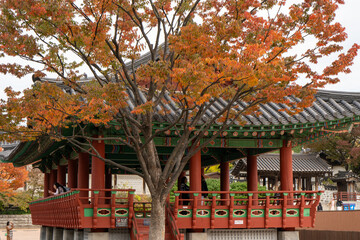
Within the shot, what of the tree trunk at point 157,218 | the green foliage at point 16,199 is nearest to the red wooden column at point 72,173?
the tree trunk at point 157,218

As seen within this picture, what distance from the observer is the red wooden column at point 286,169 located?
20.0 metres

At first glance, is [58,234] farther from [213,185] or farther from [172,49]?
[213,185]

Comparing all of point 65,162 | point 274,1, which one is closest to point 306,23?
point 274,1

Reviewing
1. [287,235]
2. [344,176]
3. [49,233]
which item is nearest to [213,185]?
[344,176]

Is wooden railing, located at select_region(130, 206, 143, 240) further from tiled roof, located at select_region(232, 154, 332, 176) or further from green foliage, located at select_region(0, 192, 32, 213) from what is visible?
green foliage, located at select_region(0, 192, 32, 213)

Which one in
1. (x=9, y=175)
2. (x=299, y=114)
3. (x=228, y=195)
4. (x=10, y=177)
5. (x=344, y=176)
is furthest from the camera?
(x=344, y=176)

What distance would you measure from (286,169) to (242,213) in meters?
2.82

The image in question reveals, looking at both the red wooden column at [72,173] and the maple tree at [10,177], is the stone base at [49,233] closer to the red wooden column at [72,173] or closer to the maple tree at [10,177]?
the red wooden column at [72,173]

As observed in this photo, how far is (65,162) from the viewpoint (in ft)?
90.5

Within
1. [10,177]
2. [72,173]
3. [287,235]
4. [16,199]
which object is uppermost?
[10,177]

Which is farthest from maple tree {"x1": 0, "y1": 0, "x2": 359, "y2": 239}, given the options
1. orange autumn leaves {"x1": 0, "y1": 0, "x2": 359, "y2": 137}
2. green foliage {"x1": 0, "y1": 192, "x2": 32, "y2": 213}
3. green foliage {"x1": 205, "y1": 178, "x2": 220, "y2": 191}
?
green foliage {"x1": 0, "y1": 192, "x2": 32, "y2": 213}

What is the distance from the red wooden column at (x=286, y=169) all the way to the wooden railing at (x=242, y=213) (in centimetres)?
53

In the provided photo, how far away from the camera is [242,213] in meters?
18.7

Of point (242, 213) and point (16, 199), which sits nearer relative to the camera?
point (242, 213)
